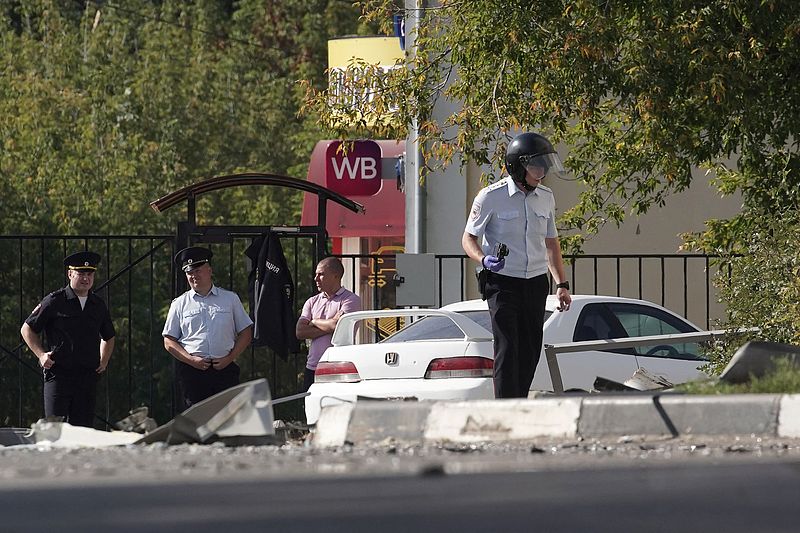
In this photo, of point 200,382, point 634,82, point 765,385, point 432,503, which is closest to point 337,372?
point 200,382

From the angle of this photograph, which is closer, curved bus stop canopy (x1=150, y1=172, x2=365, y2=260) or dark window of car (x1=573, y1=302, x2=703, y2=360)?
dark window of car (x1=573, y1=302, x2=703, y2=360)

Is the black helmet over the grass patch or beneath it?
over

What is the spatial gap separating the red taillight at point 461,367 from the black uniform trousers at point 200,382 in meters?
1.97

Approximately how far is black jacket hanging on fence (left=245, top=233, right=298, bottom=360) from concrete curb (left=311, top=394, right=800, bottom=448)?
17.2 feet

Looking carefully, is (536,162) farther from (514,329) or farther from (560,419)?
(560,419)

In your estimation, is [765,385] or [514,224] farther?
[514,224]

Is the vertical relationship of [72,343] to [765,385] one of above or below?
below

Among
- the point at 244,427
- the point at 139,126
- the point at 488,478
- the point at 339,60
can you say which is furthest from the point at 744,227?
the point at 139,126

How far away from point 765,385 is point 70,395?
594 cm

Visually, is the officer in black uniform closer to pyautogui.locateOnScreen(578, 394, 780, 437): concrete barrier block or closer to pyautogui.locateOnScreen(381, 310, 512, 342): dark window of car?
pyautogui.locateOnScreen(381, 310, 512, 342): dark window of car

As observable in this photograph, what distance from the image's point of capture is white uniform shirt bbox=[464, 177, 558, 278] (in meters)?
9.18

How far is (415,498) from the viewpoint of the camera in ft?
17.7

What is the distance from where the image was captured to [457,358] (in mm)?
10281

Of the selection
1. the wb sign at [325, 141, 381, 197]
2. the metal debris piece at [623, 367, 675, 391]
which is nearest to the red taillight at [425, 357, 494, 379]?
the metal debris piece at [623, 367, 675, 391]
